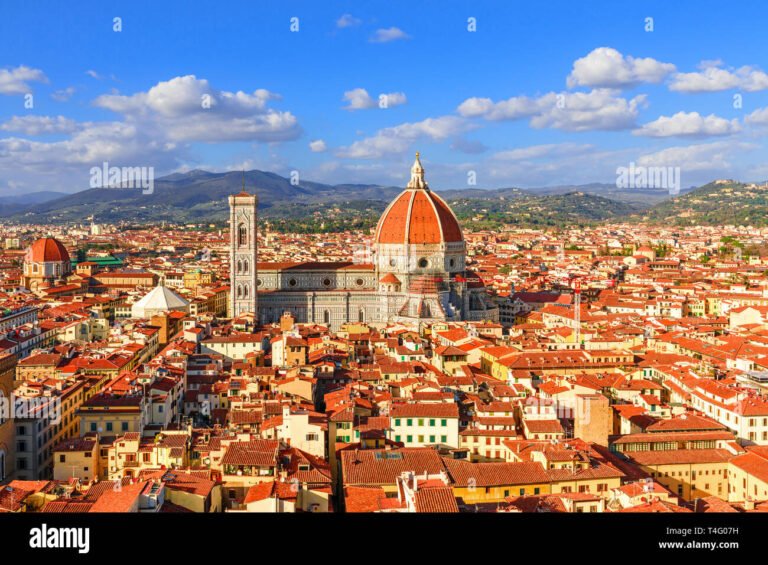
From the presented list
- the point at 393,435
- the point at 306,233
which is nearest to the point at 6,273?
the point at 393,435

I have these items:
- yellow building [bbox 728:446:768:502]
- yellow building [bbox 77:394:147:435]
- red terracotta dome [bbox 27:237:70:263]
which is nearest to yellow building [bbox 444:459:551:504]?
yellow building [bbox 728:446:768:502]

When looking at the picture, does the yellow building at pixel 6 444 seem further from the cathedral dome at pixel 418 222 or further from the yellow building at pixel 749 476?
the cathedral dome at pixel 418 222

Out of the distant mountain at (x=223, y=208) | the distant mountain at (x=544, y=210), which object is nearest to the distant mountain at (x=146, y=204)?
the distant mountain at (x=223, y=208)

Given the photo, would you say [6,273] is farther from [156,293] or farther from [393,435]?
[393,435]

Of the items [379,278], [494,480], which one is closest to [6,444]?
[494,480]

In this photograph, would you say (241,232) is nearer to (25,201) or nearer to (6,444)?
(6,444)
